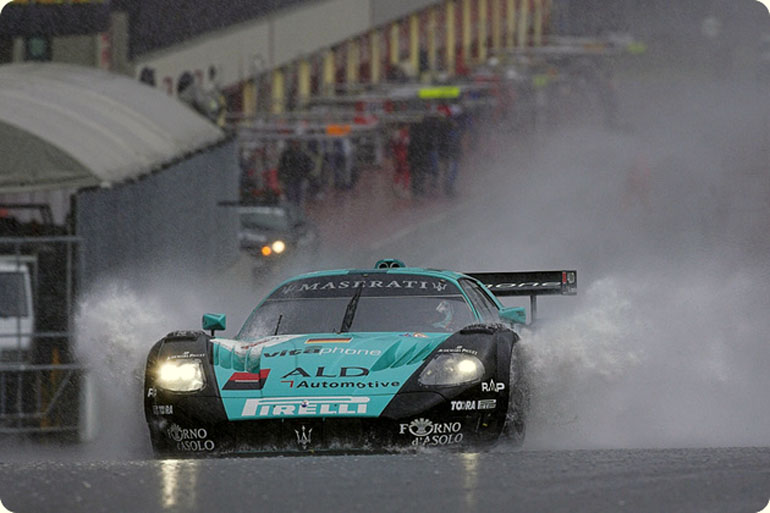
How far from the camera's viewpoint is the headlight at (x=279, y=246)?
26195 mm

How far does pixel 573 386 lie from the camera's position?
411 inches

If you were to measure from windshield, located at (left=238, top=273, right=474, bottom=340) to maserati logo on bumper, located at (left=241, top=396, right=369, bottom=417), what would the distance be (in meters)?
1.27

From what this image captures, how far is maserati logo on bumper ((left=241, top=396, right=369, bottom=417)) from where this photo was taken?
28.9ft

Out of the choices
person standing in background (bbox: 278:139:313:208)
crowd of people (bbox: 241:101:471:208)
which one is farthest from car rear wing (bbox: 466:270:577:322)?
person standing in background (bbox: 278:139:313:208)

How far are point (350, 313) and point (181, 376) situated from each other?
1391mm

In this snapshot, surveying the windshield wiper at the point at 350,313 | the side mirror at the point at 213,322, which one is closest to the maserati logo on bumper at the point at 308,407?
the windshield wiper at the point at 350,313

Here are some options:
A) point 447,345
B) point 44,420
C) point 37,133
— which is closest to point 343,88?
point 37,133

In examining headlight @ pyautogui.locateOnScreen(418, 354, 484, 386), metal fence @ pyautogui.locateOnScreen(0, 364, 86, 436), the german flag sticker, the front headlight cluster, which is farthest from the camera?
the front headlight cluster

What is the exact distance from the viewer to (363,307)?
1036cm

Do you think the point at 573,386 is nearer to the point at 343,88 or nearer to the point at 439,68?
the point at 343,88

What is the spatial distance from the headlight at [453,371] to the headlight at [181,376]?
1151 mm

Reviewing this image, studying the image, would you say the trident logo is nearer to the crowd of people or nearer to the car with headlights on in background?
the car with headlights on in background

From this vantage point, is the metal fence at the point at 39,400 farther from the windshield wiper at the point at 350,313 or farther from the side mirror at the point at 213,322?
the windshield wiper at the point at 350,313

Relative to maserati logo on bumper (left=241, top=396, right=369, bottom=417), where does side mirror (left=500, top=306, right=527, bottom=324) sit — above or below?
above
